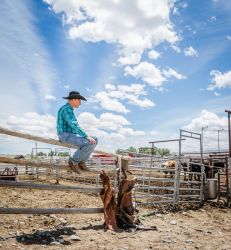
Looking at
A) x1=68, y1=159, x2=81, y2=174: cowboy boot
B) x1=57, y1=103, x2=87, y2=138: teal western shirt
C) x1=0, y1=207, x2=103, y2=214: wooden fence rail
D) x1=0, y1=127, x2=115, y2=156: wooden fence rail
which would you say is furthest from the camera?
x1=68, y1=159, x2=81, y2=174: cowboy boot

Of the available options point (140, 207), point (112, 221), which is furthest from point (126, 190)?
point (140, 207)

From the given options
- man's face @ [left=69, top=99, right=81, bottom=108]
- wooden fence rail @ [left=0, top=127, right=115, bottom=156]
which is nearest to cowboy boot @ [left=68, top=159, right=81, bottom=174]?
wooden fence rail @ [left=0, top=127, right=115, bottom=156]

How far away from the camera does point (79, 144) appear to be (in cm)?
554

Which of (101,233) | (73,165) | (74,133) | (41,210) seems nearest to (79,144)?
(74,133)

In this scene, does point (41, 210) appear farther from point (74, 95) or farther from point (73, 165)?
point (74, 95)

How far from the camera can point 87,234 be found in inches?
227

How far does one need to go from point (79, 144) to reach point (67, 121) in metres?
0.43

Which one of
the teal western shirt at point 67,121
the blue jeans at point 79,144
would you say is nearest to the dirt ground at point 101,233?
the blue jeans at point 79,144

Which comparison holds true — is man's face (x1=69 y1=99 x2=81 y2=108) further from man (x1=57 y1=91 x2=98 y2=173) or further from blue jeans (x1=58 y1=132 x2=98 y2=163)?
blue jeans (x1=58 y1=132 x2=98 y2=163)

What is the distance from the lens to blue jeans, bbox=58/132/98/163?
18.1 ft

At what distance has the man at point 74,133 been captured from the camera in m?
5.51

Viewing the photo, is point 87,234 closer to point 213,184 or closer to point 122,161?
point 122,161

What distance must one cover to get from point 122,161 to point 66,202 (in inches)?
136

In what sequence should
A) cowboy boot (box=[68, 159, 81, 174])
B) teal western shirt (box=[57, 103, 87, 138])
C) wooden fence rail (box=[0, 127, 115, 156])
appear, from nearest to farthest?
1. wooden fence rail (box=[0, 127, 115, 156])
2. teal western shirt (box=[57, 103, 87, 138])
3. cowboy boot (box=[68, 159, 81, 174])
